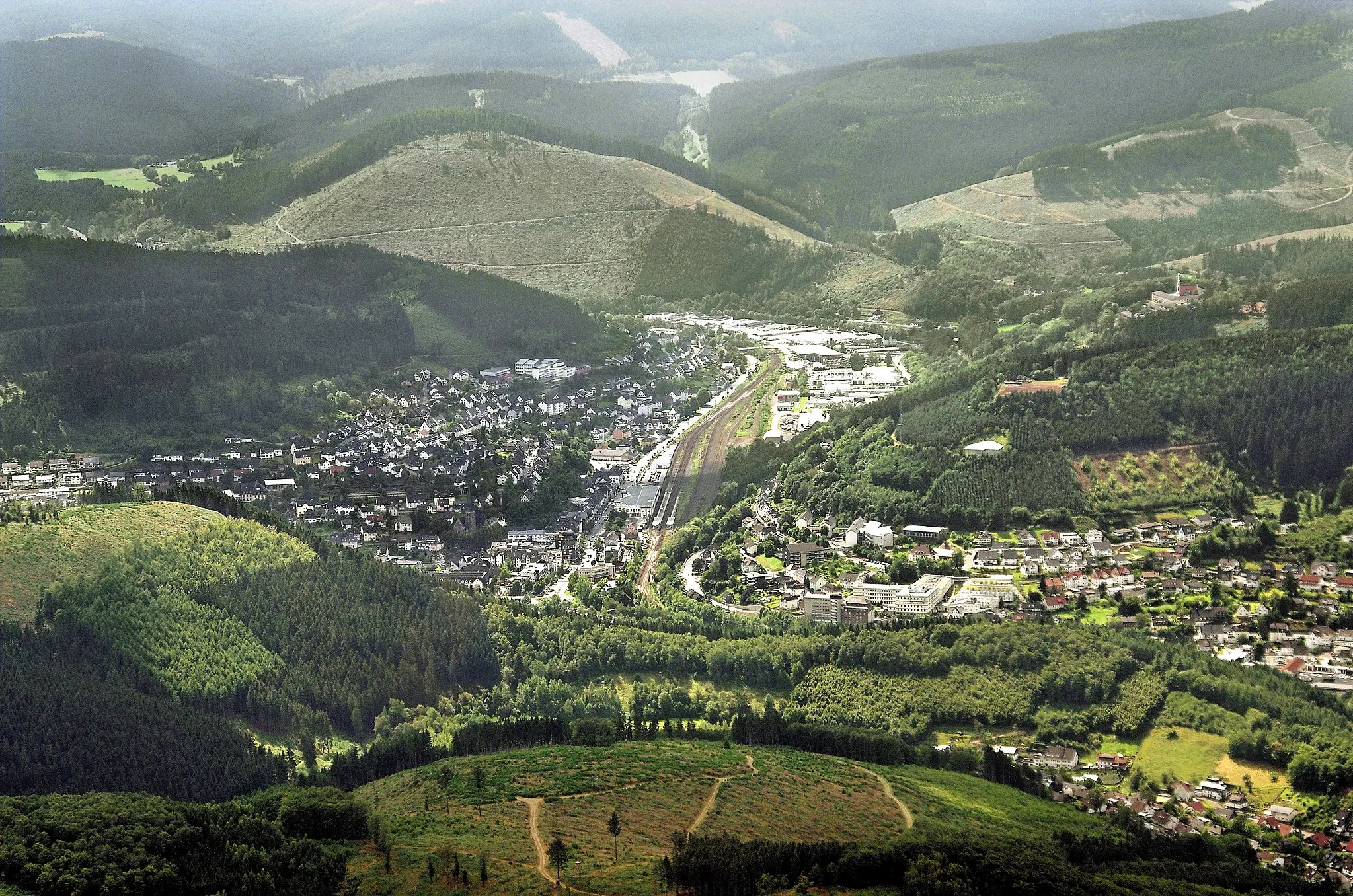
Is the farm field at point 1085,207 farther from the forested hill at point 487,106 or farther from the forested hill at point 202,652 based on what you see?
the forested hill at point 202,652

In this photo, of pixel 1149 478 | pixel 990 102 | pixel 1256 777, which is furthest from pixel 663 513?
pixel 990 102

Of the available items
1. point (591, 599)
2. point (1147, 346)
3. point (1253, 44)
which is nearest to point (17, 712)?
point (591, 599)

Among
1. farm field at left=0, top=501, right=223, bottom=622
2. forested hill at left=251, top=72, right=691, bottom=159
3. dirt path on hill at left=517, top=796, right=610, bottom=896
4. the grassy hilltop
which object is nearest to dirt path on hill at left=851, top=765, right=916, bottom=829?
dirt path on hill at left=517, top=796, right=610, bottom=896

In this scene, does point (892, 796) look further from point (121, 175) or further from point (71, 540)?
A: point (121, 175)

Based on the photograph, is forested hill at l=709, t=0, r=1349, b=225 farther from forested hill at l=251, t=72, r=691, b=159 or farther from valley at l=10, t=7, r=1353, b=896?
forested hill at l=251, t=72, r=691, b=159

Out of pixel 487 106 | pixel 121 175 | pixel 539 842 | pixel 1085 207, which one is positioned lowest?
pixel 539 842

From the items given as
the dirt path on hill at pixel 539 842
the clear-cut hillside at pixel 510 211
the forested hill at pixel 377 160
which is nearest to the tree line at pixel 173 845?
the dirt path on hill at pixel 539 842
